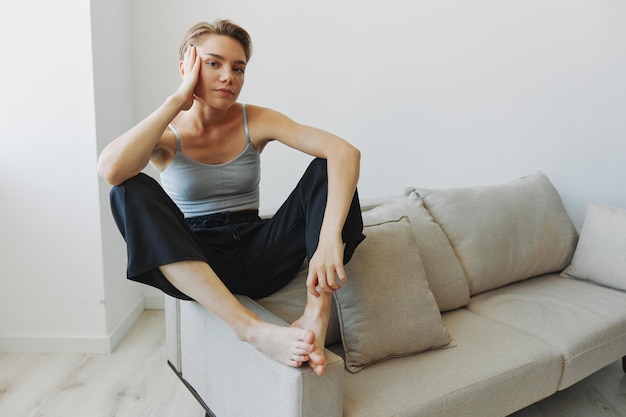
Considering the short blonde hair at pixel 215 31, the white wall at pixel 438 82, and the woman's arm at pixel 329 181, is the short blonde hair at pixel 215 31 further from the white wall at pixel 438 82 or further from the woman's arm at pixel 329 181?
the white wall at pixel 438 82

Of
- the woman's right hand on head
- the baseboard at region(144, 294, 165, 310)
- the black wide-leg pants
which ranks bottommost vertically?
the baseboard at region(144, 294, 165, 310)

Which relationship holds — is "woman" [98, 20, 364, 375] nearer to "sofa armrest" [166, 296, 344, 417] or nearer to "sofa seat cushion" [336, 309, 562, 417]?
"sofa armrest" [166, 296, 344, 417]

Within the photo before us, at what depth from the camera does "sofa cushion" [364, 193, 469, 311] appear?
194cm

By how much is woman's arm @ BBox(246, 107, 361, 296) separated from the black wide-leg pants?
0.14 feet

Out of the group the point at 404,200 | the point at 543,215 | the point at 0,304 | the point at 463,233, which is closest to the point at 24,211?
the point at 0,304

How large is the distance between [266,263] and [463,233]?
976 millimetres

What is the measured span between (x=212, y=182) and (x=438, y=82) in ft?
5.31

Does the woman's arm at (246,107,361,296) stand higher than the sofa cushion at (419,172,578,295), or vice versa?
the woman's arm at (246,107,361,296)

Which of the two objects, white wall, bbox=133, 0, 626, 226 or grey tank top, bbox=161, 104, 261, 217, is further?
white wall, bbox=133, 0, 626, 226

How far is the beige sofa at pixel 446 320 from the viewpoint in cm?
137

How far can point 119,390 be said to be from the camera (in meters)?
2.04

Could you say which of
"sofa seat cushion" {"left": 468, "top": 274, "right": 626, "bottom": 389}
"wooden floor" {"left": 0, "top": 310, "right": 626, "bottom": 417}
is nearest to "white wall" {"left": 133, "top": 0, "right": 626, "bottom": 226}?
"sofa seat cushion" {"left": 468, "top": 274, "right": 626, "bottom": 389}

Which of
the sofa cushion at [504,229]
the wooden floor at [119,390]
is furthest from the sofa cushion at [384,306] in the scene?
the wooden floor at [119,390]

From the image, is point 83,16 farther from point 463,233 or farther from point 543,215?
point 543,215
